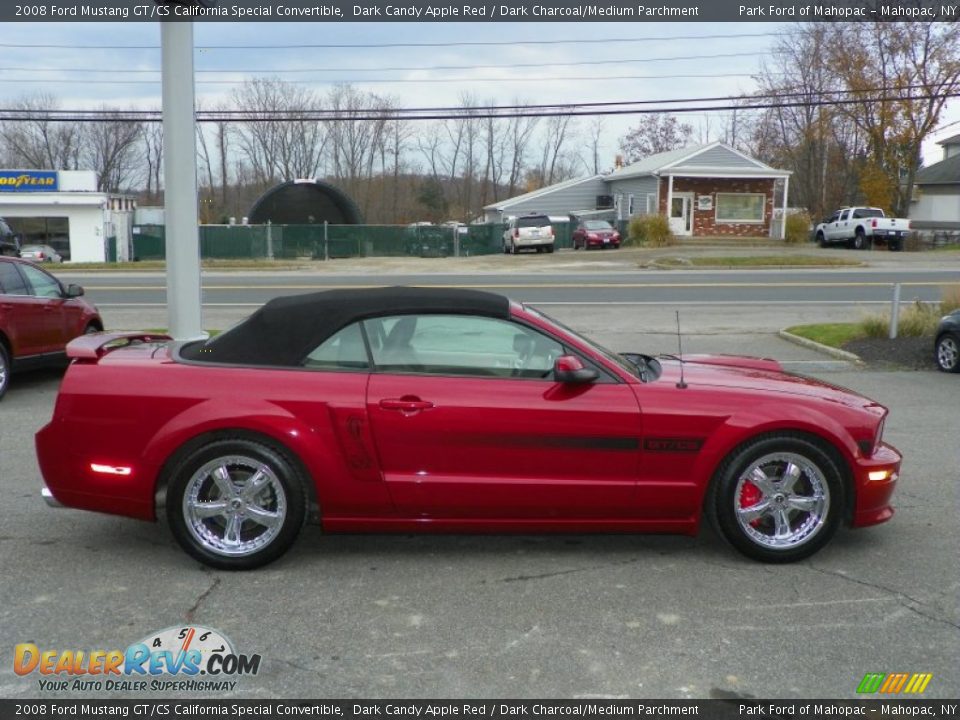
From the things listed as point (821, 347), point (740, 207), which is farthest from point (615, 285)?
point (740, 207)

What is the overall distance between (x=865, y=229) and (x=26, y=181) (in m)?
41.9

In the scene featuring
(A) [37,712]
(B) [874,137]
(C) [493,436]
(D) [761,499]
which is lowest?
(A) [37,712]

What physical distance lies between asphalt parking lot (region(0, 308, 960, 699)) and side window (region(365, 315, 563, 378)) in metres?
1.06

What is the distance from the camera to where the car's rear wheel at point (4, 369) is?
32.0 feet

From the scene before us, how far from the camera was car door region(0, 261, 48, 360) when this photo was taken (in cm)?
988

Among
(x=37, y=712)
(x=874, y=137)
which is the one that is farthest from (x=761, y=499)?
(x=874, y=137)

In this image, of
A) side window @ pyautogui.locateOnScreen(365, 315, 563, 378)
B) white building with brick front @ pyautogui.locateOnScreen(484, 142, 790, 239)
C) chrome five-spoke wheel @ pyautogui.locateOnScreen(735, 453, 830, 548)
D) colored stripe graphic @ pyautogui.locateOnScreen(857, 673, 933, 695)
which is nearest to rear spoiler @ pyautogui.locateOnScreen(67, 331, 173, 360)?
side window @ pyautogui.locateOnScreen(365, 315, 563, 378)

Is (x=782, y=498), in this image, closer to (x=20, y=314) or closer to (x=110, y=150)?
(x=20, y=314)

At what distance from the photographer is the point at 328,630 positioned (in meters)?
4.16

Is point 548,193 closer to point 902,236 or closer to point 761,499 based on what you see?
point 902,236

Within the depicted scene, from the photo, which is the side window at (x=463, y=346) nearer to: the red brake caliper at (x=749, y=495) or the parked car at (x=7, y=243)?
the red brake caliper at (x=749, y=495)

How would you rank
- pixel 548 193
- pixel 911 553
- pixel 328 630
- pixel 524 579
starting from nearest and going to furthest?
1. pixel 328 630
2. pixel 524 579
3. pixel 911 553
4. pixel 548 193

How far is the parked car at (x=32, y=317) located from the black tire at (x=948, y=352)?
34.4ft

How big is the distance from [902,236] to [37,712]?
46.1 m
